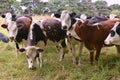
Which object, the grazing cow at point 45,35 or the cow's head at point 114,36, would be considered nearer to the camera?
the cow's head at point 114,36

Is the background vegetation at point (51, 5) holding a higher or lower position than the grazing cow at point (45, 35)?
lower

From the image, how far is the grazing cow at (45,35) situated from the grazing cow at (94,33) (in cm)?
89

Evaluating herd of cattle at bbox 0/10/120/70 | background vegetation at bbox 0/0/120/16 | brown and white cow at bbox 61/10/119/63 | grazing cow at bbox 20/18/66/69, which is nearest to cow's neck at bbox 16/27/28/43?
herd of cattle at bbox 0/10/120/70

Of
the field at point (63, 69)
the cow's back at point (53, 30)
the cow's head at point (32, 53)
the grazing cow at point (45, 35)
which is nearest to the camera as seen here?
the field at point (63, 69)

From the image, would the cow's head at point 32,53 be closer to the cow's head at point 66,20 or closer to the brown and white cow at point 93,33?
the cow's head at point 66,20

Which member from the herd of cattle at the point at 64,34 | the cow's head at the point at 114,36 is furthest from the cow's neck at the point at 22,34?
the cow's head at the point at 114,36

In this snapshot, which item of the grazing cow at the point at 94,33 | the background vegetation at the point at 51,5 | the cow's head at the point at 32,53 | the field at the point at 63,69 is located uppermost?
the grazing cow at the point at 94,33

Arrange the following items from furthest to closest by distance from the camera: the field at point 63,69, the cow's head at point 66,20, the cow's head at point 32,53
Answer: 1. the cow's head at point 66,20
2. the cow's head at point 32,53
3. the field at point 63,69

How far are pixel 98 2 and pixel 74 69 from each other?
15686 millimetres

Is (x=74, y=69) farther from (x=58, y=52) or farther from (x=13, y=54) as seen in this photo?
(x=13, y=54)

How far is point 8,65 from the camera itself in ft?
27.4

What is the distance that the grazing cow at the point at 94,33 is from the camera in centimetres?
732

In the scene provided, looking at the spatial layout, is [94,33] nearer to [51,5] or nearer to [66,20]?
[66,20]

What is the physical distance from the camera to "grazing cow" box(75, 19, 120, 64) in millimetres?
7316
